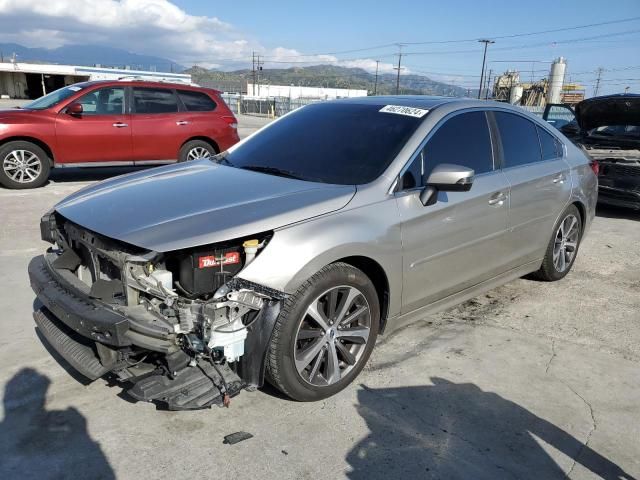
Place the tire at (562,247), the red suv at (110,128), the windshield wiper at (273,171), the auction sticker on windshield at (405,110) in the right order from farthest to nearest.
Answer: the red suv at (110,128), the tire at (562,247), the auction sticker on windshield at (405,110), the windshield wiper at (273,171)

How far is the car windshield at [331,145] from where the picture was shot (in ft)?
11.3

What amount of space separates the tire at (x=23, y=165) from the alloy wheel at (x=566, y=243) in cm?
760

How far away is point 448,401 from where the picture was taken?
3141 mm

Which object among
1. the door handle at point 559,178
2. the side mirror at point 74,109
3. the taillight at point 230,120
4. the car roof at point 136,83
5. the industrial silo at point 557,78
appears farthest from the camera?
the industrial silo at point 557,78

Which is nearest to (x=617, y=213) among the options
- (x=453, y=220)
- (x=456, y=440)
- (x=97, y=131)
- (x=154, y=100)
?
(x=453, y=220)

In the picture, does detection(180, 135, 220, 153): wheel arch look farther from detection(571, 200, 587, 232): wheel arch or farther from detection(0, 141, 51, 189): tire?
detection(571, 200, 587, 232): wheel arch

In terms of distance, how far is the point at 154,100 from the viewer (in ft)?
31.0

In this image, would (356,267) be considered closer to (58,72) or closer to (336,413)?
(336,413)

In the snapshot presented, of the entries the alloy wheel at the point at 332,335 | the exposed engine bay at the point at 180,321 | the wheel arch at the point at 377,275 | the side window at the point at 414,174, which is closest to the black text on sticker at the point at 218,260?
the exposed engine bay at the point at 180,321

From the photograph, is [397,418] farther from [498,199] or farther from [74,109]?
[74,109]

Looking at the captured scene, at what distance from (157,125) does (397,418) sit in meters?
7.76

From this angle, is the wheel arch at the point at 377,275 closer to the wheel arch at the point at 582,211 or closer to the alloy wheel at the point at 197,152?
the wheel arch at the point at 582,211

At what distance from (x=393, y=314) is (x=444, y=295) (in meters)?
0.55

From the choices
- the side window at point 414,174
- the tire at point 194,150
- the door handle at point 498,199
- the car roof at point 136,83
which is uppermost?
the car roof at point 136,83
